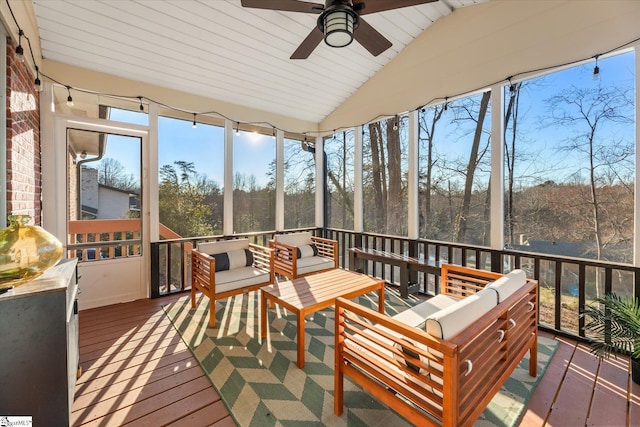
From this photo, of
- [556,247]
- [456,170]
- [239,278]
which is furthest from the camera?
[456,170]

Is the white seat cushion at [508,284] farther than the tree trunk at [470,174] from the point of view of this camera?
No

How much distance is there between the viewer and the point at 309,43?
2.63 meters

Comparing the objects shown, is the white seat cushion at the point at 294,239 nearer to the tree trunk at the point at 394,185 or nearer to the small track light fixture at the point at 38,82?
the tree trunk at the point at 394,185

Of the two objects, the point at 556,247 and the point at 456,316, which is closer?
the point at 456,316

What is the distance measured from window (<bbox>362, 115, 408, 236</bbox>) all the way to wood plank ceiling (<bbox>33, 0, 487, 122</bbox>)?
3.12ft

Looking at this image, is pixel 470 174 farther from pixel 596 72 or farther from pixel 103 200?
pixel 103 200

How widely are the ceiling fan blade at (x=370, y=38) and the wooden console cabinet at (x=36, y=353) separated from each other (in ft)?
9.02

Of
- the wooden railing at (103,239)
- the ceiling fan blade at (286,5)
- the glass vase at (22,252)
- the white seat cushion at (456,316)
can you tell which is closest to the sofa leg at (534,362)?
the white seat cushion at (456,316)

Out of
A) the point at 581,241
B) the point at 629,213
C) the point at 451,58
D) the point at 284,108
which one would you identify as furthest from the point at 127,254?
the point at 629,213

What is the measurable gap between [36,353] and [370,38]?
314cm

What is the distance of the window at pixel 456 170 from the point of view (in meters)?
3.50

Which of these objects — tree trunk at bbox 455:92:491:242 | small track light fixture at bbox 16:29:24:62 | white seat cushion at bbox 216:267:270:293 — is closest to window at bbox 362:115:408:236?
tree trunk at bbox 455:92:491:242

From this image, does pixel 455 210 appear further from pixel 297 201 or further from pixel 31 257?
pixel 31 257

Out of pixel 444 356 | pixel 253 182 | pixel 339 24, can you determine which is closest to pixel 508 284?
pixel 444 356
